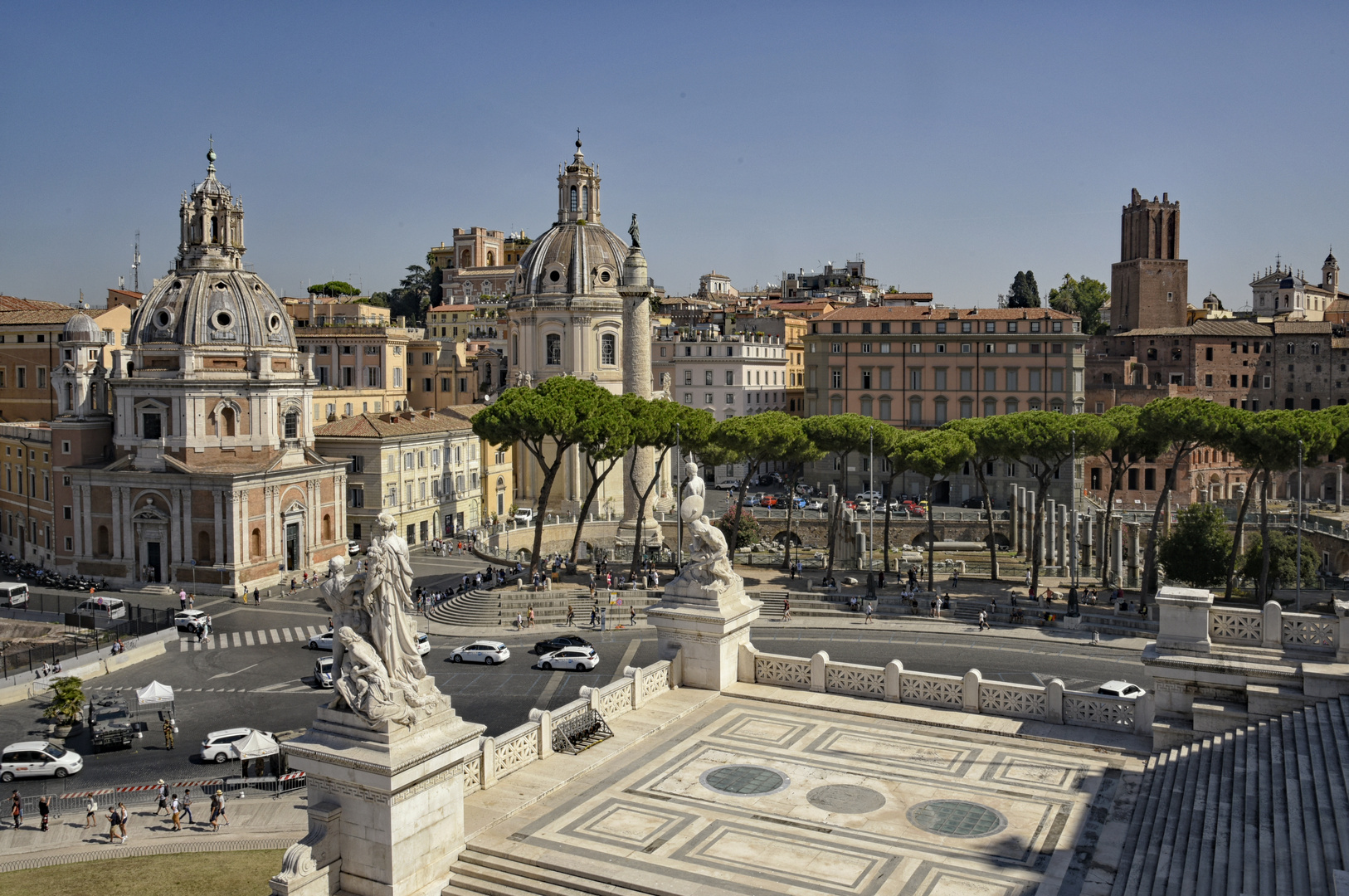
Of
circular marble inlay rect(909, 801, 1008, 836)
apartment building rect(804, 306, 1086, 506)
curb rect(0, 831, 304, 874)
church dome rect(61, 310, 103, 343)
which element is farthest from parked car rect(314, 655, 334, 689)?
apartment building rect(804, 306, 1086, 506)

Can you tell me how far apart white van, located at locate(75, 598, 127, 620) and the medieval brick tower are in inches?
3333

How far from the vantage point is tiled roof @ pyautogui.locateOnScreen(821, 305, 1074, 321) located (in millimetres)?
79812

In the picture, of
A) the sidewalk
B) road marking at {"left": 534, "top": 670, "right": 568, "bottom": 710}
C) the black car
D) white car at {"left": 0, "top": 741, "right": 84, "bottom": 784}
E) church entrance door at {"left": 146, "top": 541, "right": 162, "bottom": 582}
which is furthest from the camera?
church entrance door at {"left": 146, "top": 541, "right": 162, "bottom": 582}

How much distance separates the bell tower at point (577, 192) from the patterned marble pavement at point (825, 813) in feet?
201

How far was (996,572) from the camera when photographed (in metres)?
55.7

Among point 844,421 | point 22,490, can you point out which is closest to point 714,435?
point 844,421

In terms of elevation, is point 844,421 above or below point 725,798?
above

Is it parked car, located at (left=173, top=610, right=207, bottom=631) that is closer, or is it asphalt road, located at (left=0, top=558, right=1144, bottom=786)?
asphalt road, located at (left=0, top=558, right=1144, bottom=786)

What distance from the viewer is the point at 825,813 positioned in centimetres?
1546

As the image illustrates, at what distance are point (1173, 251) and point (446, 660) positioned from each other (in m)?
85.2

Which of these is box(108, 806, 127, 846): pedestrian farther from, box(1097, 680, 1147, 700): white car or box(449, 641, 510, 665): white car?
box(1097, 680, 1147, 700): white car

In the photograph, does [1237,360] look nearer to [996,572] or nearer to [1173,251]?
[1173,251]

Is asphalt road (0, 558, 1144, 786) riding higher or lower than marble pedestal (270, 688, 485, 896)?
lower

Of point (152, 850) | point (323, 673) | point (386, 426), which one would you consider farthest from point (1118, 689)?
point (386, 426)
